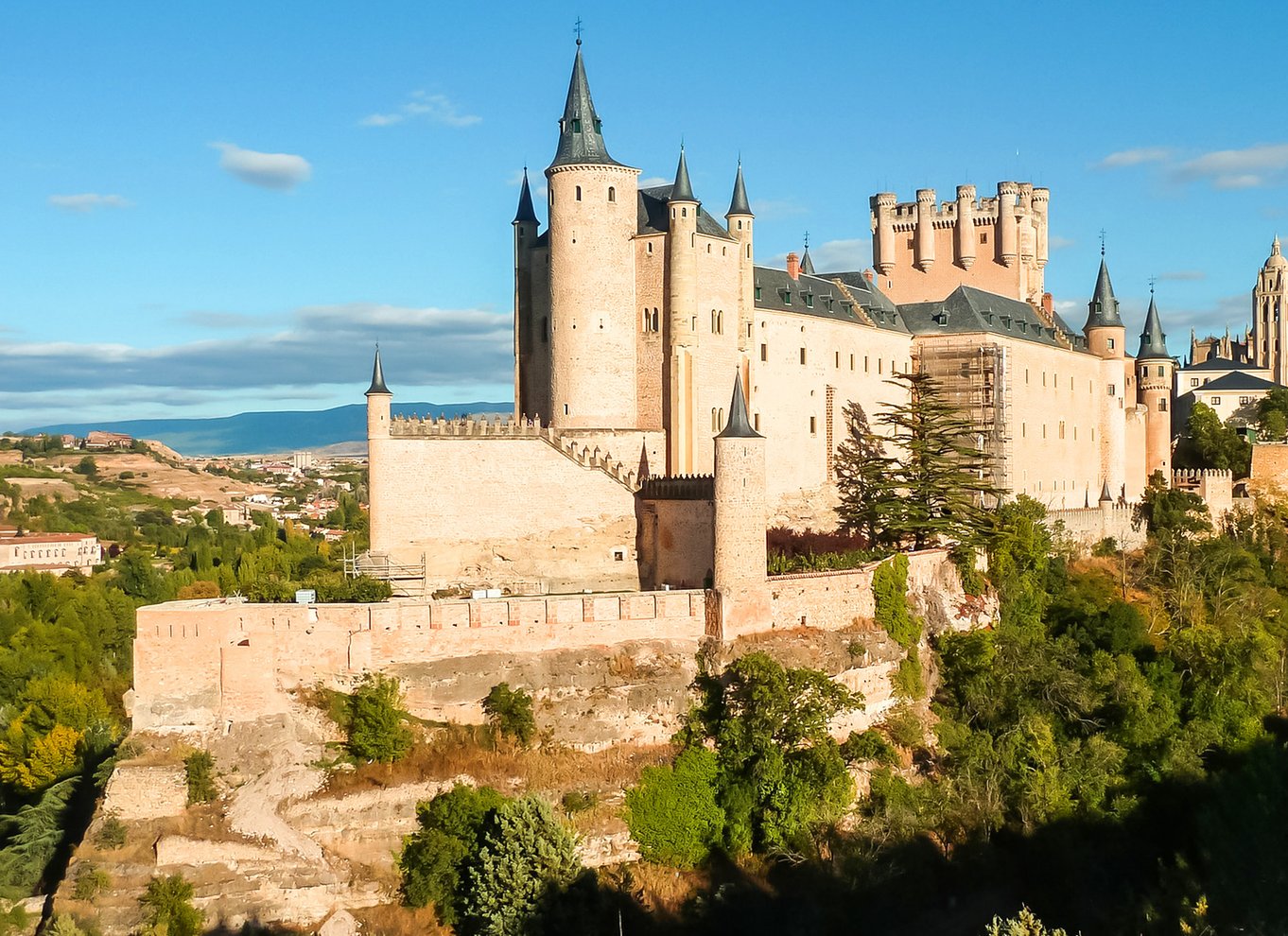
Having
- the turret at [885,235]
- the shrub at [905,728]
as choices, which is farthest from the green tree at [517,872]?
the turret at [885,235]

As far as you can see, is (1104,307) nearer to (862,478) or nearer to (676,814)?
(862,478)

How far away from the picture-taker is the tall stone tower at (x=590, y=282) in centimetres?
4356

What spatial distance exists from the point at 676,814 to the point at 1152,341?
4313 cm

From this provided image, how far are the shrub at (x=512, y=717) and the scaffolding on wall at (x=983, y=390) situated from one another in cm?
2940

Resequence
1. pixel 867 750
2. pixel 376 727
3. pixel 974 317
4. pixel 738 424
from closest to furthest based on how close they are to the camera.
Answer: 1. pixel 376 727
2. pixel 867 750
3. pixel 738 424
4. pixel 974 317

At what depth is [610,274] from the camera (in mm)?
43875

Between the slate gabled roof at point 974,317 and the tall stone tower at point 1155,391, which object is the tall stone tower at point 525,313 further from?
the tall stone tower at point 1155,391

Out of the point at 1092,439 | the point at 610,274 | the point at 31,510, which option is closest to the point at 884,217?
the point at 1092,439

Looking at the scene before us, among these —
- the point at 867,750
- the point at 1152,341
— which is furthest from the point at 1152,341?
the point at 867,750

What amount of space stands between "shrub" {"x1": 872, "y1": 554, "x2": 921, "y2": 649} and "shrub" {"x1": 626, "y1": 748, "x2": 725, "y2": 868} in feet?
26.6

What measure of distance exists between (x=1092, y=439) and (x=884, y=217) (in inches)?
558

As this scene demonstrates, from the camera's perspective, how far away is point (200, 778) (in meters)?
31.1

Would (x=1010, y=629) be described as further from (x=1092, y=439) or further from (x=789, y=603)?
(x=1092, y=439)

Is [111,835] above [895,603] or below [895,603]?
below
